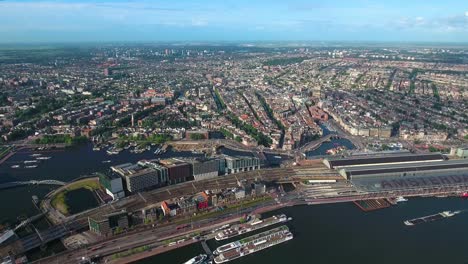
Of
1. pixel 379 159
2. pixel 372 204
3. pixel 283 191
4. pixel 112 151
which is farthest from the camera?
pixel 112 151

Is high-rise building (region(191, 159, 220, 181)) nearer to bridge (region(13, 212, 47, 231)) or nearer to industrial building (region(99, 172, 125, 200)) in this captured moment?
industrial building (region(99, 172, 125, 200))

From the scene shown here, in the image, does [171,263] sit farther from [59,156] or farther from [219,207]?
[59,156]

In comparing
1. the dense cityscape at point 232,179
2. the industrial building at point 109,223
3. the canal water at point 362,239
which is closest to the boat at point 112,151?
the dense cityscape at point 232,179

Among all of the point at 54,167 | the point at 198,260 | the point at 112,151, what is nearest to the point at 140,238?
the point at 198,260

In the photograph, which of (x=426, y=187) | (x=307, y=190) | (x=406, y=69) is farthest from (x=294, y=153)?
(x=406, y=69)

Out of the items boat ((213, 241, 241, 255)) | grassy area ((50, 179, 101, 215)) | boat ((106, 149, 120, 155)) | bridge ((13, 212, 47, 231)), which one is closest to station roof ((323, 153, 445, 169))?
boat ((213, 241, 241, 255))

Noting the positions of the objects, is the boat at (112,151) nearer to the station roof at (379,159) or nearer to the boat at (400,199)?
the station roof at (379,159)

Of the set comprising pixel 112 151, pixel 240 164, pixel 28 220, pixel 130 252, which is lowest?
pixel 130 252

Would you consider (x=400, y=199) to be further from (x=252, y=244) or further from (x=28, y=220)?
(x=28, y=220)

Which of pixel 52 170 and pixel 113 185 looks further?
pixel 52 170
